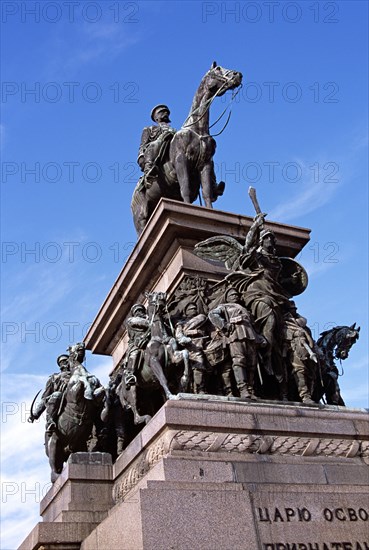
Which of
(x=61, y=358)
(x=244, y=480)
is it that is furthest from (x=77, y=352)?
(x=244, y=480)

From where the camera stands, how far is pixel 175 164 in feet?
51.9

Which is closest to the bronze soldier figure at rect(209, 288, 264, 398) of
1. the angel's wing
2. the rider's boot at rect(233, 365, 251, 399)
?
the rider's boot at rect(233, 365, 251, 399)

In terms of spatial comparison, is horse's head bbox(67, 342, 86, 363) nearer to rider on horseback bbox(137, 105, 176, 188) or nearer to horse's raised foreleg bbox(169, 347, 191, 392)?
horse's raised foreleg bbox(169, 347, 191, 392)

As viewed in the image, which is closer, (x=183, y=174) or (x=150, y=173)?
(x=183, y=174)

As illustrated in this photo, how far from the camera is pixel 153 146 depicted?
1655 centimetres

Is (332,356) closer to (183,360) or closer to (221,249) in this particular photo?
(221,249)

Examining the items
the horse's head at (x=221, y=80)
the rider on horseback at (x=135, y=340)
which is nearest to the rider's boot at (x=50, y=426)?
the rider on horseback at (x=135, y=340)

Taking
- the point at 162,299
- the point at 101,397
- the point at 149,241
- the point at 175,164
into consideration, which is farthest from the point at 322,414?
the point at 175,164

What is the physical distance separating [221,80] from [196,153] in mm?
1710

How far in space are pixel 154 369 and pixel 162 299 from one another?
4.42 feet

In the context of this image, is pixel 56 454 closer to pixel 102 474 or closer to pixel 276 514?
pixel 102 474

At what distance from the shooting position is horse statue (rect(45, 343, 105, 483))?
1250cm

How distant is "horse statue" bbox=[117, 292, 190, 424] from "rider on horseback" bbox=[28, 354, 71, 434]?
1.18 meters

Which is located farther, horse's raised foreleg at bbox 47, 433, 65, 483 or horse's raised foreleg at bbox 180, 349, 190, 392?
horse's raised foreleg at bbox 47, 433, 65, 483
